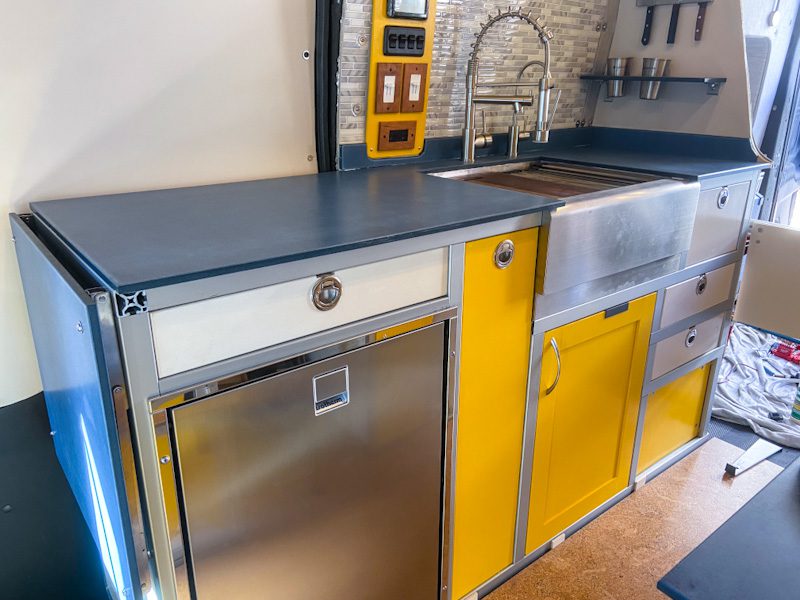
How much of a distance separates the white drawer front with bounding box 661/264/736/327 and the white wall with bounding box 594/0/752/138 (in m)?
0.51

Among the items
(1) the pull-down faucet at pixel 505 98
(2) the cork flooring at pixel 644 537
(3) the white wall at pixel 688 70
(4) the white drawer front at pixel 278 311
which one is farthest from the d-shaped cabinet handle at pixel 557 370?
(3) the white wall at pixel 688 70

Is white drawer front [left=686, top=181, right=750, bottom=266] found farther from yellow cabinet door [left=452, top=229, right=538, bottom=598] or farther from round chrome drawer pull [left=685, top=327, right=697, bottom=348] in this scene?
yellow cabinet door [left=452, top=229, right=538, bottom=598]

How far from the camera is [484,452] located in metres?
1.59

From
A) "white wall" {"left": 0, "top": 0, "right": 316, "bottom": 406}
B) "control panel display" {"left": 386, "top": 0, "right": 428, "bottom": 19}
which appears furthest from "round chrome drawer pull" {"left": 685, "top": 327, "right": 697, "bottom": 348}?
"white wall" {"left": 0, "top": 0, "right": 316, "bottom": 406}

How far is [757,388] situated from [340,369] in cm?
244

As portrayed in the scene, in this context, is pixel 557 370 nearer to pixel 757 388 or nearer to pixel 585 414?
pixel 585 414

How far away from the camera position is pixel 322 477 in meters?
A: 1.23

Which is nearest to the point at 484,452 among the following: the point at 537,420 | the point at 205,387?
the point at 537,420

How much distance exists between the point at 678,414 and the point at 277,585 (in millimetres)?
1703

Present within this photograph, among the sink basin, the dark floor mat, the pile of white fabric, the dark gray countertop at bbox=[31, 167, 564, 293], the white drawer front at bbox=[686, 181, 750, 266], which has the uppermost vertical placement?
the dark gray countertop at bbox=[31, 167, 564, 293]

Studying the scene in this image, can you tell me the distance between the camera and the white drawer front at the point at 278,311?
97cm

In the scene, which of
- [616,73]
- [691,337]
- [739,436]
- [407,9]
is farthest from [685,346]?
[407,9]

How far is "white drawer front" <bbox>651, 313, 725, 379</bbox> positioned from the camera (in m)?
2.08

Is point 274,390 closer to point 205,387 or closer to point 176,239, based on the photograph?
point 205,387
